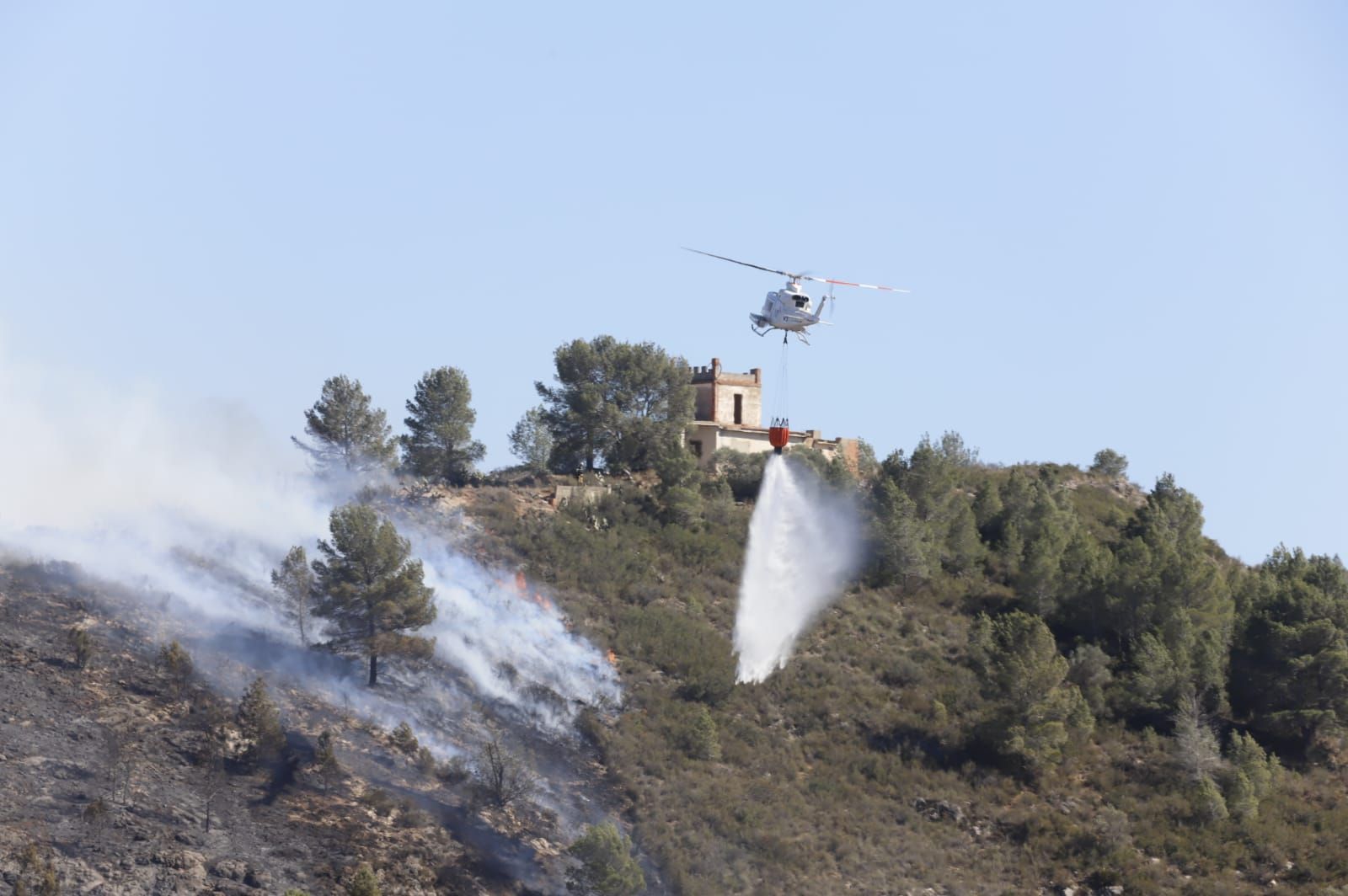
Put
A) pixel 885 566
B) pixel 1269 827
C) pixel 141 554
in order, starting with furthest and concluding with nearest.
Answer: pixel 885 566, pixel 141 554, pixel 1269 827

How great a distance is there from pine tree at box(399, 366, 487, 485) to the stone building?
501 inches

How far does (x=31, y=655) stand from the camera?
57.5 metres

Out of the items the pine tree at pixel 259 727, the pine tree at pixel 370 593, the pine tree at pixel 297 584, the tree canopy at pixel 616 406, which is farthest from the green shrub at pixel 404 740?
the tree canopy at pixel 616 406

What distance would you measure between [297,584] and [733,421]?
34262mm

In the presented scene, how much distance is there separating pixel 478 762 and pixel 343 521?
11.3m

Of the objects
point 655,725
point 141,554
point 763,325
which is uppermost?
point 763,325

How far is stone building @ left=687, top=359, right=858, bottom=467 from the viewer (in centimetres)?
8869

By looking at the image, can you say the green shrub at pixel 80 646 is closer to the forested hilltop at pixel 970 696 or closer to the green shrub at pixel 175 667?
the green shrub at pixel 175 667

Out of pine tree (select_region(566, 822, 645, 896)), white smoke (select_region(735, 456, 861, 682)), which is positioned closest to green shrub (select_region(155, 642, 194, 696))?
pine tree (select_region(566, 822, 645, 896))

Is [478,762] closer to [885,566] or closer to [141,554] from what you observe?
[141,554]

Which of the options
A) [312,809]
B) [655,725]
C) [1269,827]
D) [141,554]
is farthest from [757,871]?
[141,554]

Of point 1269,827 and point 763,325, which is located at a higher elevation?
point 763,325

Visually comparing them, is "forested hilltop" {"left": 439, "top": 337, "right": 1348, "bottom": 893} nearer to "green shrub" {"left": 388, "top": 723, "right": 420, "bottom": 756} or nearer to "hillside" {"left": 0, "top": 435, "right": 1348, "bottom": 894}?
Result: "hillside" {"left": 0, "top": 435, "right": 1348, "bottom": 894}

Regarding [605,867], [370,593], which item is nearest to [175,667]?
[370,593]
